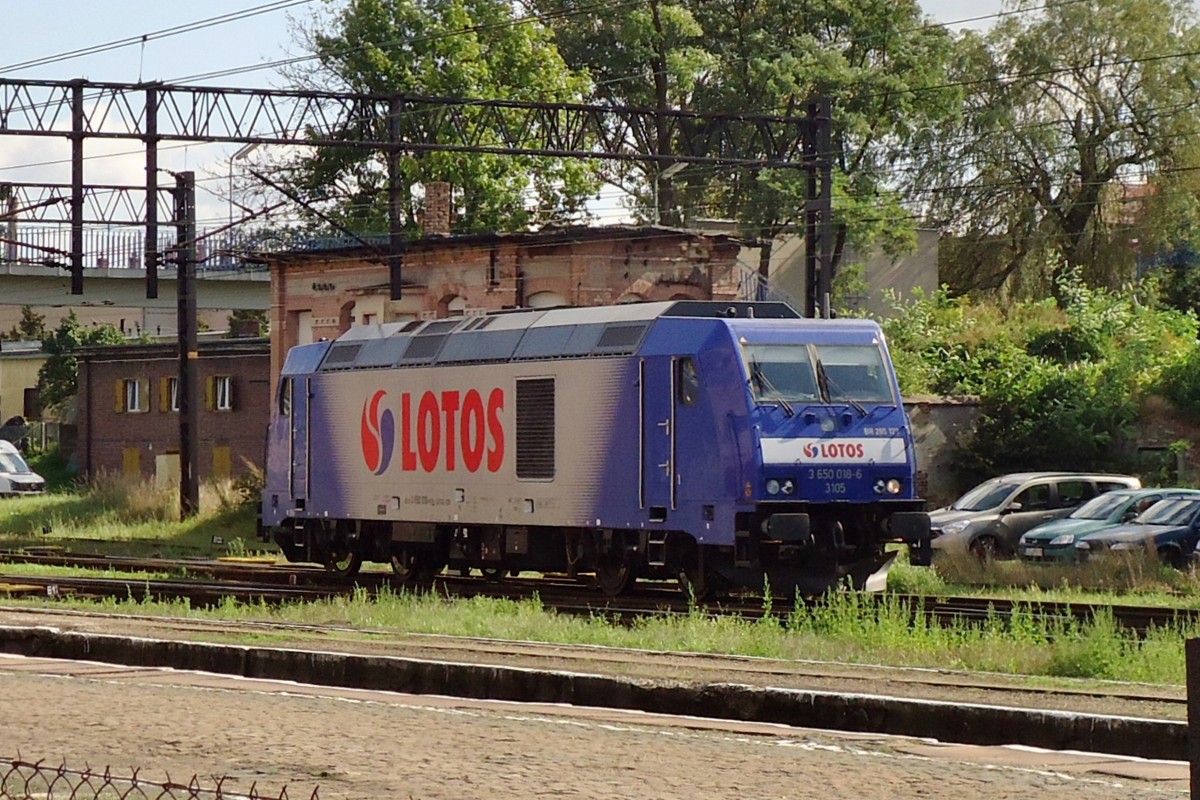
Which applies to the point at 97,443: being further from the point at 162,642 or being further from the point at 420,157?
the point at 162,642

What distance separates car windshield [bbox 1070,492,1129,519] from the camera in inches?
1163

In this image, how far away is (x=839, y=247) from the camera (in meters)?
61.2

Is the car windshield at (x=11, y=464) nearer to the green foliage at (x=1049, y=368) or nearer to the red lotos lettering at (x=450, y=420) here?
the green foliage at (x=1049, y=368)

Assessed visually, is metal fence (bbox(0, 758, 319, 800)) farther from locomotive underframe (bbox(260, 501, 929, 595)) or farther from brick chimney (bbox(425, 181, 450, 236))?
brick chimney (bbox(425, 181, 450, 236))

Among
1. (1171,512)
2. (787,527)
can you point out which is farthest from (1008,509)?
(787,527)

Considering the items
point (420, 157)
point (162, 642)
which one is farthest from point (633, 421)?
point (420, 157)

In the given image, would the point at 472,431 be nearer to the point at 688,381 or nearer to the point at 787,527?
the point at 688,381

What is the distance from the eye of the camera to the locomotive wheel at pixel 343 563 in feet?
92.4

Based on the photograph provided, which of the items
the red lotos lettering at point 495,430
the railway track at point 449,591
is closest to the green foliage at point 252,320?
the railway track at point 449,591

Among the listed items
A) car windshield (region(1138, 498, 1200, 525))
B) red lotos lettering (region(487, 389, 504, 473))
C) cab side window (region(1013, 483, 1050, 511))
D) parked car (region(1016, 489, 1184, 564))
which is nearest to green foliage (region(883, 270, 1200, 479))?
cab side window (region(1013, 483, 1050, 511))

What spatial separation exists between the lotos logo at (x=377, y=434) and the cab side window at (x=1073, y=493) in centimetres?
1180

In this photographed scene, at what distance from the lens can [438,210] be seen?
4850 centimetres

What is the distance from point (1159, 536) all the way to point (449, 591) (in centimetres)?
997

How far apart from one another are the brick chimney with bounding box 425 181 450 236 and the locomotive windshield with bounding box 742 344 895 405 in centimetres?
2650
